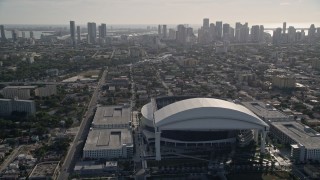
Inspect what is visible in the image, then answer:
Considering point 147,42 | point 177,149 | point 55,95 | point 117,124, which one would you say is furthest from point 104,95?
point 147,42

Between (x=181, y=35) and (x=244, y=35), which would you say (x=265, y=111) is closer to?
(x=181, y=35)

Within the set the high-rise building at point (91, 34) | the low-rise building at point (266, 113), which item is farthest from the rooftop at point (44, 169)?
the high-rise building at point (91, 34)

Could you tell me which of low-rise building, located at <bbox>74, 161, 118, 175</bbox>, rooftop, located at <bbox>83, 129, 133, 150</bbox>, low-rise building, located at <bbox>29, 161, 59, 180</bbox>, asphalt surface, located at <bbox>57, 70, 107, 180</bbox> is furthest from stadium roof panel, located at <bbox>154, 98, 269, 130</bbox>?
low-rise building, located at <bbox>29, 161, 59, 180</bbox>

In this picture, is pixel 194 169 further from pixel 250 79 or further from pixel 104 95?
pixel 250 79

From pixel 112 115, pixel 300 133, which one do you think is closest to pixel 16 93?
pixel 112 115

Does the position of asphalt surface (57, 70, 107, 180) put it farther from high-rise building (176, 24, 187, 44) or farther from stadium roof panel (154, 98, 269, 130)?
high-rise building (176, 24, 187, 44)

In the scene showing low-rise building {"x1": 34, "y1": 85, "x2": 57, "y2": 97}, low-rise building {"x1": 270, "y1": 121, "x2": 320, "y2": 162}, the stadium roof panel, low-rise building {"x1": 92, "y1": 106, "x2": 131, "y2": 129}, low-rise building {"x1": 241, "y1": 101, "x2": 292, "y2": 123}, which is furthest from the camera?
low-rise building {"x1": 34, "y1": 85, "x2": 57, "y2": 97}

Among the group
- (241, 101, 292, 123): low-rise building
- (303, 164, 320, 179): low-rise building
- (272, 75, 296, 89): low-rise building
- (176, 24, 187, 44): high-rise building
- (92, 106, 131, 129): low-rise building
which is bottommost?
(303, 164, 320, 179): low-rise building
